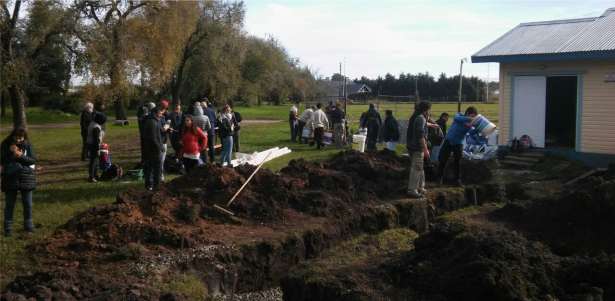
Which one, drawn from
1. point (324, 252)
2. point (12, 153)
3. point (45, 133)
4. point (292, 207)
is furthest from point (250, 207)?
point (45, 133)

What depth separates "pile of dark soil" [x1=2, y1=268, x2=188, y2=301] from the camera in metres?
5.35

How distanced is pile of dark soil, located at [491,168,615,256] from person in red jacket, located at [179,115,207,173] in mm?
6158

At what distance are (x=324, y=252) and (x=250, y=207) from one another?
1.45 meters

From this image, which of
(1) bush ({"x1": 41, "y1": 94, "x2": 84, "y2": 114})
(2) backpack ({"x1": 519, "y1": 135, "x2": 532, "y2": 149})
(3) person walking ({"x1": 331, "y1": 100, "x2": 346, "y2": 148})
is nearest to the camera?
(2) backpack ({"x1": 519, "y1": 135, "x2": 532, "y2": 149})

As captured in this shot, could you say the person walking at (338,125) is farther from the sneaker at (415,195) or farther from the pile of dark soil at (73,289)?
the pile of dark soil at (73,289)

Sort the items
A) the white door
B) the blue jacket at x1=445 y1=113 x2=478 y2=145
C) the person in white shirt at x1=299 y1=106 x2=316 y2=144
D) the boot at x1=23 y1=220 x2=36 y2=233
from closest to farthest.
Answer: the boot at x1=23 y1=220 x2=36 y2=233, the blue jacket at x1=445 y1=113 x2=478 y2=145, the white door, the person in white shirt at x1=299 y1=106 x2=316 y2=144

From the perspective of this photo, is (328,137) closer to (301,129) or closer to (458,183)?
(301,129)

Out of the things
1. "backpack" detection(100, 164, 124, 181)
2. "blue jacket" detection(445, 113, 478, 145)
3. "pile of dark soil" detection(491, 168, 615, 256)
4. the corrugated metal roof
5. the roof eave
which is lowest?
"pile of dark soil" detection(491, 168, 615, 256)

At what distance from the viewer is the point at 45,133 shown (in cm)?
2653

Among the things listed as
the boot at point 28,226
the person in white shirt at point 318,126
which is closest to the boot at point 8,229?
the boot at point 28,226

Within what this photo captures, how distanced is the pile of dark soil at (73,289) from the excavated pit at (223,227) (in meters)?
0.01

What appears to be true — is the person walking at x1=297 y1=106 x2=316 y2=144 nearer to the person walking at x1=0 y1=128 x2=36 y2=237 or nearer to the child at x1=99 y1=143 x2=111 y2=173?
the child at x1=99 y1=143 x2=111 y2=173

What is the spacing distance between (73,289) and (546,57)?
1398 centimetres

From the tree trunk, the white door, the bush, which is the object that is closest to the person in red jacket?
the white door
